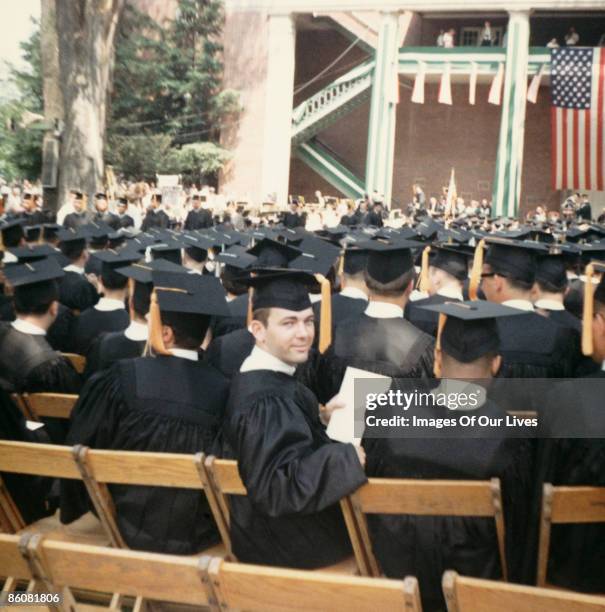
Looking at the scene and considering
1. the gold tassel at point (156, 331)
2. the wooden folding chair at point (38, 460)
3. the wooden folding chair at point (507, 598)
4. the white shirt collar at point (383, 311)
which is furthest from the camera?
the white shirt collar at point (383, 311)

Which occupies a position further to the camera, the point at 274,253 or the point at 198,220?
the point at 198,220

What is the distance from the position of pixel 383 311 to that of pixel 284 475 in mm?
1870

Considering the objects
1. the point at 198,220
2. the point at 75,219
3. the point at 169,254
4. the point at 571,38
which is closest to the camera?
the point at 169,254

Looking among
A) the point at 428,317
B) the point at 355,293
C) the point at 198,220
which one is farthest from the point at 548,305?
the point at 198,220

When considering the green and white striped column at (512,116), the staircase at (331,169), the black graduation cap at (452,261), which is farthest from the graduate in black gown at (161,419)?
the staircase at (331,169)

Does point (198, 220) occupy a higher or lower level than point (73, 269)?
higher

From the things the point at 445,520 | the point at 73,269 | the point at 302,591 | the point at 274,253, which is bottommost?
the point at 445,520

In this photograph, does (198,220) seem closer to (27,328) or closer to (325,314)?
(27,328)

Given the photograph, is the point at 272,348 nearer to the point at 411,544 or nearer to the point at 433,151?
the point at 411,544

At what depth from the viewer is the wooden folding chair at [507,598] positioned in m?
1.75

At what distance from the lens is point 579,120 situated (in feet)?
61.8

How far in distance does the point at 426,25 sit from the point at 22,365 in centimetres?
2911

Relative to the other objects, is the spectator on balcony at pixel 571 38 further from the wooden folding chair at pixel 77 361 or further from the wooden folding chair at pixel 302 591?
the wooden folding chair at pixel 302 591

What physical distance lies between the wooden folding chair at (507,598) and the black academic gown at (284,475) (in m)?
0.63
